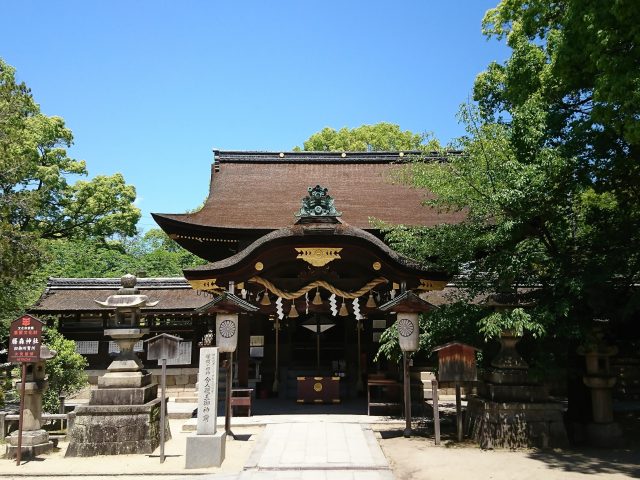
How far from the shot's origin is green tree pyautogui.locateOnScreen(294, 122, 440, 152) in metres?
34.3

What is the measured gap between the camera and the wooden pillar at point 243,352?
12.3 metres

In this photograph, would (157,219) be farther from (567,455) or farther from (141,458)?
(567,455)

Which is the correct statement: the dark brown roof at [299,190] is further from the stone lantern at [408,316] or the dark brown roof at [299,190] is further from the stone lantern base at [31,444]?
the stone lantern base at [31,444]

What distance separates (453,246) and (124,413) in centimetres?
686

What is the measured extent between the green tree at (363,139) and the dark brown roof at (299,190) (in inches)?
608

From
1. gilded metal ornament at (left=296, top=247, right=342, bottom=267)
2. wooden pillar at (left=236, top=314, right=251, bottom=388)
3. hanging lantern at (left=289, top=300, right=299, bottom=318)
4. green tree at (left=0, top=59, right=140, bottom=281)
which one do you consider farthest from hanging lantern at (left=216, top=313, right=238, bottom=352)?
green tree at (left=0, top=59, right=140, bottom=281)

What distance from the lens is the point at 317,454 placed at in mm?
8180

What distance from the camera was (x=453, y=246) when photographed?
1028 centimetres

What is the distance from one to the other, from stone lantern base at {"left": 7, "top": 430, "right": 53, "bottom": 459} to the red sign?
1422mm

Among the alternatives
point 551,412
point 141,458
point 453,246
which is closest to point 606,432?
point 551,412

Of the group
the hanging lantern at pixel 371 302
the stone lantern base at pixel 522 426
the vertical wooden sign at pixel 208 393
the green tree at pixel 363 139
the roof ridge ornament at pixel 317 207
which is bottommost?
the stone lantern base at pixel 522 426

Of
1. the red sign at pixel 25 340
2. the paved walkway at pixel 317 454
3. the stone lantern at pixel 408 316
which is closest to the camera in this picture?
the paved walkway at pixel 317 454

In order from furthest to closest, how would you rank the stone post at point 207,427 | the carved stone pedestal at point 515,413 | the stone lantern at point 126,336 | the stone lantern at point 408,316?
the stone lantern at point 408,316 → the stone lantern at point 126,336 → the carved stone pedestal at point 515,413 → the stone post at point 207,427

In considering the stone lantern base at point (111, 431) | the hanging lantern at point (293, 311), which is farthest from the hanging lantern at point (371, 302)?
the stone lantern base at point (111, 431)
